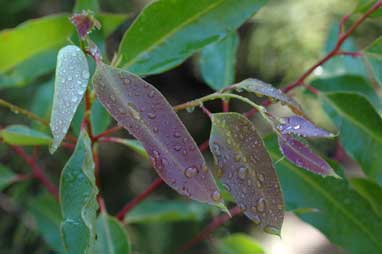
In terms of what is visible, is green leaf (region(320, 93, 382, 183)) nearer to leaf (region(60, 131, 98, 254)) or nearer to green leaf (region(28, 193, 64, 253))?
leaf (region(60, 131, 98, 254))

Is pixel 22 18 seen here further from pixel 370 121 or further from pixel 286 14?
pixel 370 121

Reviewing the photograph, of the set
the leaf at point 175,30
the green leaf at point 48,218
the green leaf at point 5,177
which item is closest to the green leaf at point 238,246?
the green leaf at point 48,218

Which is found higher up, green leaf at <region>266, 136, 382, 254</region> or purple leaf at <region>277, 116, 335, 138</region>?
purple leaf at <region>277, 116, 335, 138</region>

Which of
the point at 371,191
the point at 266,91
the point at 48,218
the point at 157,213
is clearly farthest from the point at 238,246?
the point at 266,91

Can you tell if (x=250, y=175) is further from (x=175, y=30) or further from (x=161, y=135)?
(x=175, y=30)

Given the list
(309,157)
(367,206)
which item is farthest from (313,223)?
(309,157)

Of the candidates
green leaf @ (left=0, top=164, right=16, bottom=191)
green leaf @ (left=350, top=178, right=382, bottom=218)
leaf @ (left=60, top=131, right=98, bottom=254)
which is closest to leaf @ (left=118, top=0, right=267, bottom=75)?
leaf @ (left=60, top=131, right=98, bottom=254)
